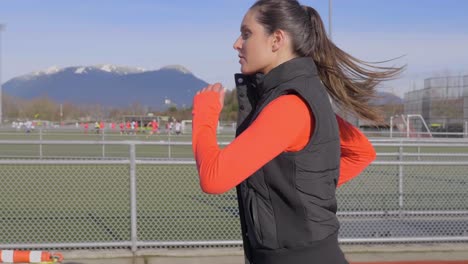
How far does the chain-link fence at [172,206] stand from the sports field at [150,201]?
2cm

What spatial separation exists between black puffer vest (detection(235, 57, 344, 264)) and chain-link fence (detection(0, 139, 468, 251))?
160 inches

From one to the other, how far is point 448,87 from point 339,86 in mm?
39999

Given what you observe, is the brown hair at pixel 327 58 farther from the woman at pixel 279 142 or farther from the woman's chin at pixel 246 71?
the woman's chin at pixel 246 71

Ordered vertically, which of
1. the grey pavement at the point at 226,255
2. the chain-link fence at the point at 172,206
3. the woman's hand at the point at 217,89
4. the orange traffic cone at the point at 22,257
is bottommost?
the grey pavement at the point at 226,255

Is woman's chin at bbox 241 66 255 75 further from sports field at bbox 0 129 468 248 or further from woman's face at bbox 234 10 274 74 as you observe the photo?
sports field at bbox 0 129 468 248

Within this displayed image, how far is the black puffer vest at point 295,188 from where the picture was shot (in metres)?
1.50

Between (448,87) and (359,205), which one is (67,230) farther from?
(448,87)

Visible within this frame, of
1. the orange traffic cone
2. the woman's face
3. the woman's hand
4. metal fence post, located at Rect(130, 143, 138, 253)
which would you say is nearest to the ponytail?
the woman's face

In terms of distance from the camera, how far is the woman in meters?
1.43

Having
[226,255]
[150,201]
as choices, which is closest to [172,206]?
[150,201]

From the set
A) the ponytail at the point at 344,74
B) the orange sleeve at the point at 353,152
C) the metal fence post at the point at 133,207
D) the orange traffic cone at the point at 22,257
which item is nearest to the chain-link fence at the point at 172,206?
the metal fence post at the point at 133,207

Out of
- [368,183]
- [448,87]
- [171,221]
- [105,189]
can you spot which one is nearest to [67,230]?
[171,221]

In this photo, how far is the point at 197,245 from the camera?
19.0 feet

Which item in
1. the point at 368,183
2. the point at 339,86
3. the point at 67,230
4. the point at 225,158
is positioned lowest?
the point at 67,230
